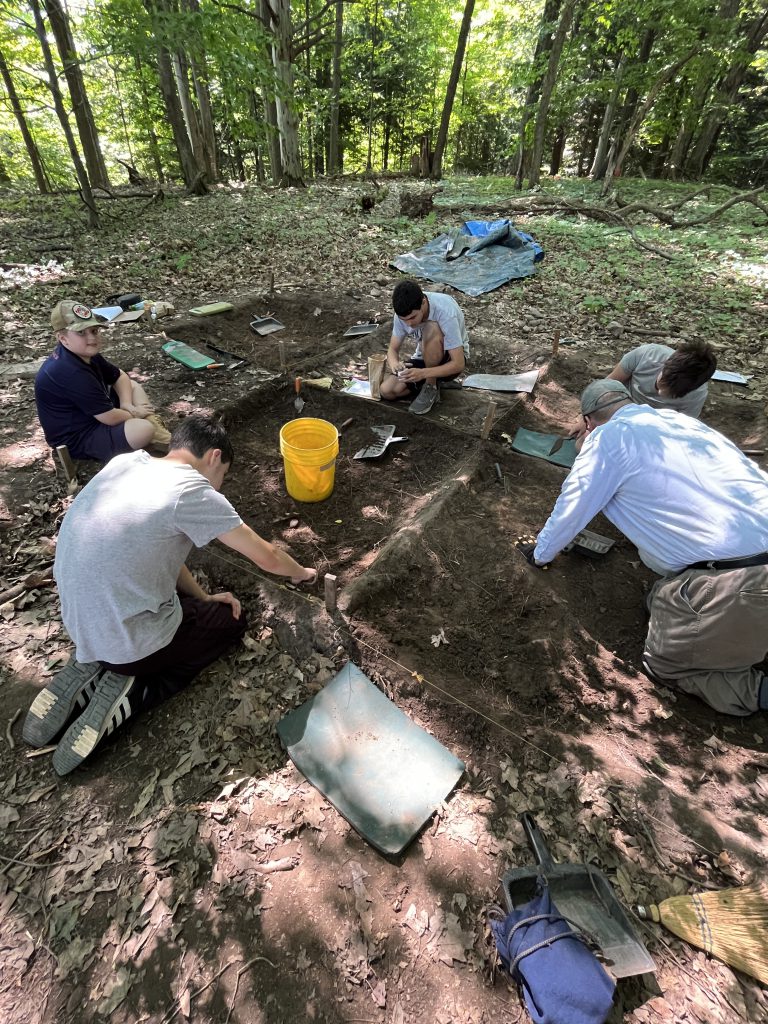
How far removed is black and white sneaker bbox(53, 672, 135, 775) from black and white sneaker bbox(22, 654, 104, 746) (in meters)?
0.08

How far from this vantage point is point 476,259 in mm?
9164

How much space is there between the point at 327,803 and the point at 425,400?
4092mm

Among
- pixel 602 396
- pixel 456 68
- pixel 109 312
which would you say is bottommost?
pixel 109 312

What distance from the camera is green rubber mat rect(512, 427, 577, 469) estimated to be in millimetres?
4652

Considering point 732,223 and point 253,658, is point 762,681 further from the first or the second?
point 732,223

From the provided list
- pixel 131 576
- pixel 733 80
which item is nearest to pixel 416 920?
pixel 131 576

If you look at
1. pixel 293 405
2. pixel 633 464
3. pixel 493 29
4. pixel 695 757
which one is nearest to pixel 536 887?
pixel 695 757

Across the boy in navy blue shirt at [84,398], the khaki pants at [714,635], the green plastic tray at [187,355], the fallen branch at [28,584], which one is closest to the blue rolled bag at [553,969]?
the khaki pants at [714,635]

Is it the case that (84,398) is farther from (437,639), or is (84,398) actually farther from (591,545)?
(591,545)

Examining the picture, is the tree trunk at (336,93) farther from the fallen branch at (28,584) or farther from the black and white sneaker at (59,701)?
the black and white sneaker at (59,701)

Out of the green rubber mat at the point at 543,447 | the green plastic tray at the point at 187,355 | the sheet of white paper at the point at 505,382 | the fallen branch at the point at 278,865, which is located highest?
the green plastic tray at the point at 187,355

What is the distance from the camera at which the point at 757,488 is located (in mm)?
2736

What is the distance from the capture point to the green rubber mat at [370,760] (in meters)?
2.17

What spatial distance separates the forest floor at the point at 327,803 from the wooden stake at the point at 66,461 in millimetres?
186
